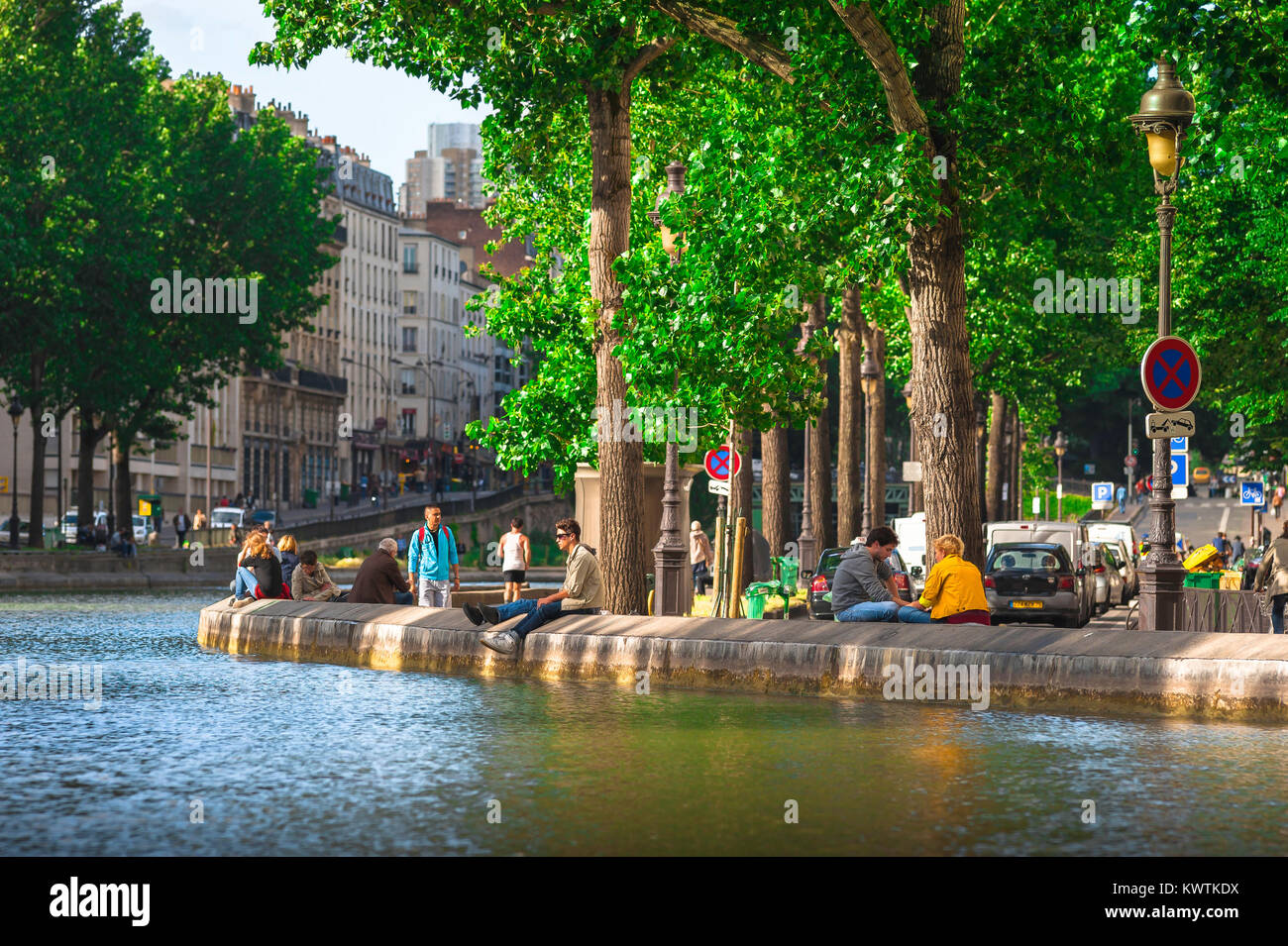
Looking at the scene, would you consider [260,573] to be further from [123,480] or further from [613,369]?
[123,480]

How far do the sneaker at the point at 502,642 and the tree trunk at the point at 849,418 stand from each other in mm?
22884

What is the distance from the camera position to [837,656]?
16750mm

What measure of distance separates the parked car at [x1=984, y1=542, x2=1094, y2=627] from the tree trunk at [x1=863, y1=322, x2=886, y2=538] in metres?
9.87

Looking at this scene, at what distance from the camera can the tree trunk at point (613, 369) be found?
24422 millimetres

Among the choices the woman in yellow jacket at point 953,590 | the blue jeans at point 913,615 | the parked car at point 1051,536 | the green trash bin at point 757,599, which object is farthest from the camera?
the parked car at point 1051,536

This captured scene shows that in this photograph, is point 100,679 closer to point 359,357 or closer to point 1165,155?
point 1165,155

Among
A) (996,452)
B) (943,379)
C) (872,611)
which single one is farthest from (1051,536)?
(872,611)

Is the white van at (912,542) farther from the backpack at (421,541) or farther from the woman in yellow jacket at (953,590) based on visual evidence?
the woman in yellow jacket at (953,590)

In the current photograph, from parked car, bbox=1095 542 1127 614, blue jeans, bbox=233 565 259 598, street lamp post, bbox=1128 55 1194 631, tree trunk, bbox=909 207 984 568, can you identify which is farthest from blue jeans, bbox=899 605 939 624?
parked car, bbox=1095 542 1127 614

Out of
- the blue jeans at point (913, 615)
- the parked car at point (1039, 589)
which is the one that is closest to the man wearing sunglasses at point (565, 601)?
the blue jeans at point (913, 615)

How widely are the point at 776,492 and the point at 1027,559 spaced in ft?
32.5

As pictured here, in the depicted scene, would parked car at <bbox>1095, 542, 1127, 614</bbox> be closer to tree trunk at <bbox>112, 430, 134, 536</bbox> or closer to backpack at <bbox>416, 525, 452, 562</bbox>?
backpack at <bbox>416, 525, 452, 562</bbox>
